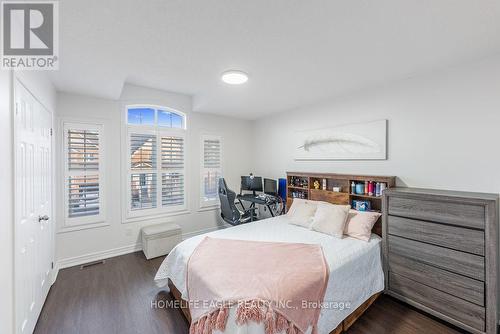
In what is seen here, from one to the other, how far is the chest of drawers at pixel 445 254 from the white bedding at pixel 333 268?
0.76 feet

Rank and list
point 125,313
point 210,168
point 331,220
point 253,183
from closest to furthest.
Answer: point 125,313
point 331,220
point 210,168
point 253,183

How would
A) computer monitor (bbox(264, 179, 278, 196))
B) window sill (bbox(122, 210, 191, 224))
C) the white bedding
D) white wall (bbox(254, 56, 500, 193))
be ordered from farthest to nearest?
computer monitor (bbox(264, 179, 278, 196)) → window sill (bbox(122, 210, 191, 224)) → white wall (bbox(254, 56, 500, 193)) → the white bedding

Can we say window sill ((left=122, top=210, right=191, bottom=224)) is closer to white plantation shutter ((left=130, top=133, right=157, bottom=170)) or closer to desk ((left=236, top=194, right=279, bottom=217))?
white plantation shutter ((left=130, top=133, right=157, bottom=170))

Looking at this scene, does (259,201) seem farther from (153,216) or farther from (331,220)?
(153,216)

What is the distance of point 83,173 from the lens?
3203mm

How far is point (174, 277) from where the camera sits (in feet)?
7.24

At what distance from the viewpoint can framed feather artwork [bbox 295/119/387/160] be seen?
2922mm

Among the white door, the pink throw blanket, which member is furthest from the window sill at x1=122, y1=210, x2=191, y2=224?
the pink throw blanket

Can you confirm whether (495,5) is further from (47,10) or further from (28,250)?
(28,250)

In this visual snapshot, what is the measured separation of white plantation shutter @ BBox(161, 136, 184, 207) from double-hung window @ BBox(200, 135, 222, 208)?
44cm

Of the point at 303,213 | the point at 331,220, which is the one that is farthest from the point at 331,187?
the point at 331,220

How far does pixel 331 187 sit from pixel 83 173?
12.7 ft

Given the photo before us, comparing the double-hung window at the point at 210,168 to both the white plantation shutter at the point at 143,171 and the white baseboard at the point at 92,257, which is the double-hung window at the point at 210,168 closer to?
the white plantation shutter at the point at 143,171

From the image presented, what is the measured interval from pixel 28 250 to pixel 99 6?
2027mm
